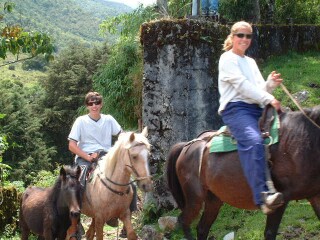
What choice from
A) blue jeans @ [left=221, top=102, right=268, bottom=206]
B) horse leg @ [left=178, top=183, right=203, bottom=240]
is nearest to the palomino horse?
horse leg @ [left=178, top=183, right=203, bottom=240]

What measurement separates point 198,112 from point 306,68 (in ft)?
13.8

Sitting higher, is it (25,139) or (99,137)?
(99,137)

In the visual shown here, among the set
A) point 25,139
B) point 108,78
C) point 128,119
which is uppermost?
point 108,78

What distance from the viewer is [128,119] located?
588 inches

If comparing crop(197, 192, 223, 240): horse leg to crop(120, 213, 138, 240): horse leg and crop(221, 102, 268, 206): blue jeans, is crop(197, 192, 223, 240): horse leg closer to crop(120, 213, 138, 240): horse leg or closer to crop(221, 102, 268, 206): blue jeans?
crop(120, 213, 138, 240): horse leg

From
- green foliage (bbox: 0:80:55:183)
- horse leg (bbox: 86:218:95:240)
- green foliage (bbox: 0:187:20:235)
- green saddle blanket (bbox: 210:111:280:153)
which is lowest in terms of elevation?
green foliage (bbox: 0:80:55:183)

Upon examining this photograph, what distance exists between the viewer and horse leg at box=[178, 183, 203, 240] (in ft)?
22.6

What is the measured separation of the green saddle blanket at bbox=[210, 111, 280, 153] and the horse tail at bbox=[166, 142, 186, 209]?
980 mm

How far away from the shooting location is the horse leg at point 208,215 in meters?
6.88

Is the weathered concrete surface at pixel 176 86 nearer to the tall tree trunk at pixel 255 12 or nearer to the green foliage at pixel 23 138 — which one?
the tall tree trunk at pixel 255 12

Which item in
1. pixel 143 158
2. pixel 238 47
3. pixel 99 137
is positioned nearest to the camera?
pixel 238 47

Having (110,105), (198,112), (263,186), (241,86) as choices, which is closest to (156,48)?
(198,112)

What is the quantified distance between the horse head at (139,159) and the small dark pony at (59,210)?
33.1 inches

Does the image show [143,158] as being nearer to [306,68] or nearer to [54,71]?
[306,68]
